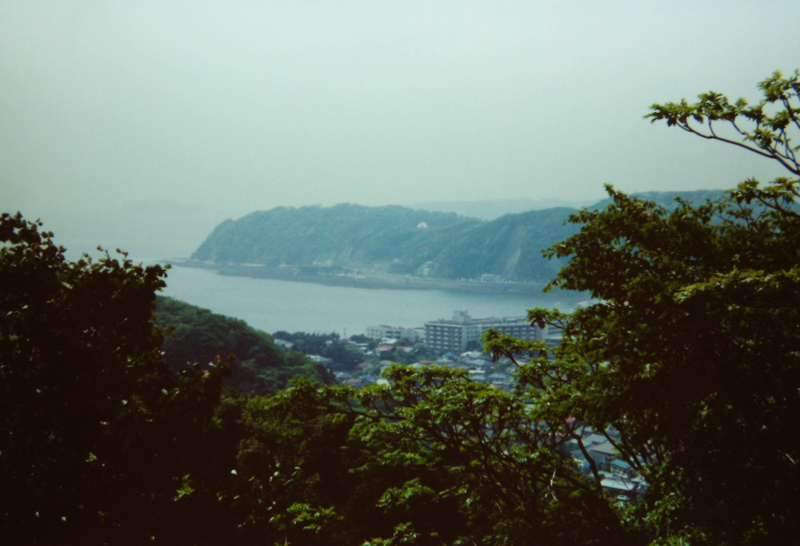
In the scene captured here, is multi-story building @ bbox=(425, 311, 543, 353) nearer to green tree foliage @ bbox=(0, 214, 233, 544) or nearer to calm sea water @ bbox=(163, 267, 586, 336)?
calm sea water @ bbox=(163, 267, 586, 336)

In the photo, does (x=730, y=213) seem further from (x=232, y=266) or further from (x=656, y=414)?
(x=232, y=266)

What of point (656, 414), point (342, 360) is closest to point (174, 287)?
point (342, 360)

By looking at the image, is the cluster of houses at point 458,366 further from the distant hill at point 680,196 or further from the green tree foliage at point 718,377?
the green tree foliage at point 718,377

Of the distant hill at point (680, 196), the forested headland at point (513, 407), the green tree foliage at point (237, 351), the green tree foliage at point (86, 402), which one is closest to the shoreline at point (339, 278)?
the distant hill at point (680, 196)

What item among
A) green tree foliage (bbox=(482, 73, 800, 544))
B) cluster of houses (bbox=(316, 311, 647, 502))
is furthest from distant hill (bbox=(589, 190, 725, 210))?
cluster of houses (bbox=(316, 311, 647, 502))

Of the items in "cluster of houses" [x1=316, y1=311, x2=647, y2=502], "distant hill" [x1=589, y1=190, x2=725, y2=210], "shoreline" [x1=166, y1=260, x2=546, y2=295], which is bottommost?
"cluster of houses" [x1=316, y1=311, x2=647, y2=502]

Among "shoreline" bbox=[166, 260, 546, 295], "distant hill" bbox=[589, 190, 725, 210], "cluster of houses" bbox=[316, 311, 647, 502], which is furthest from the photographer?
"shoreline" bbox=[166, 260, 546, 295]

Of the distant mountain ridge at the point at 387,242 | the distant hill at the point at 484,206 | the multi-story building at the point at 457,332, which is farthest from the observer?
the distant hill at the point at 484,206

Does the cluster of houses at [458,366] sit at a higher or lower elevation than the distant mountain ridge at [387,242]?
lower
